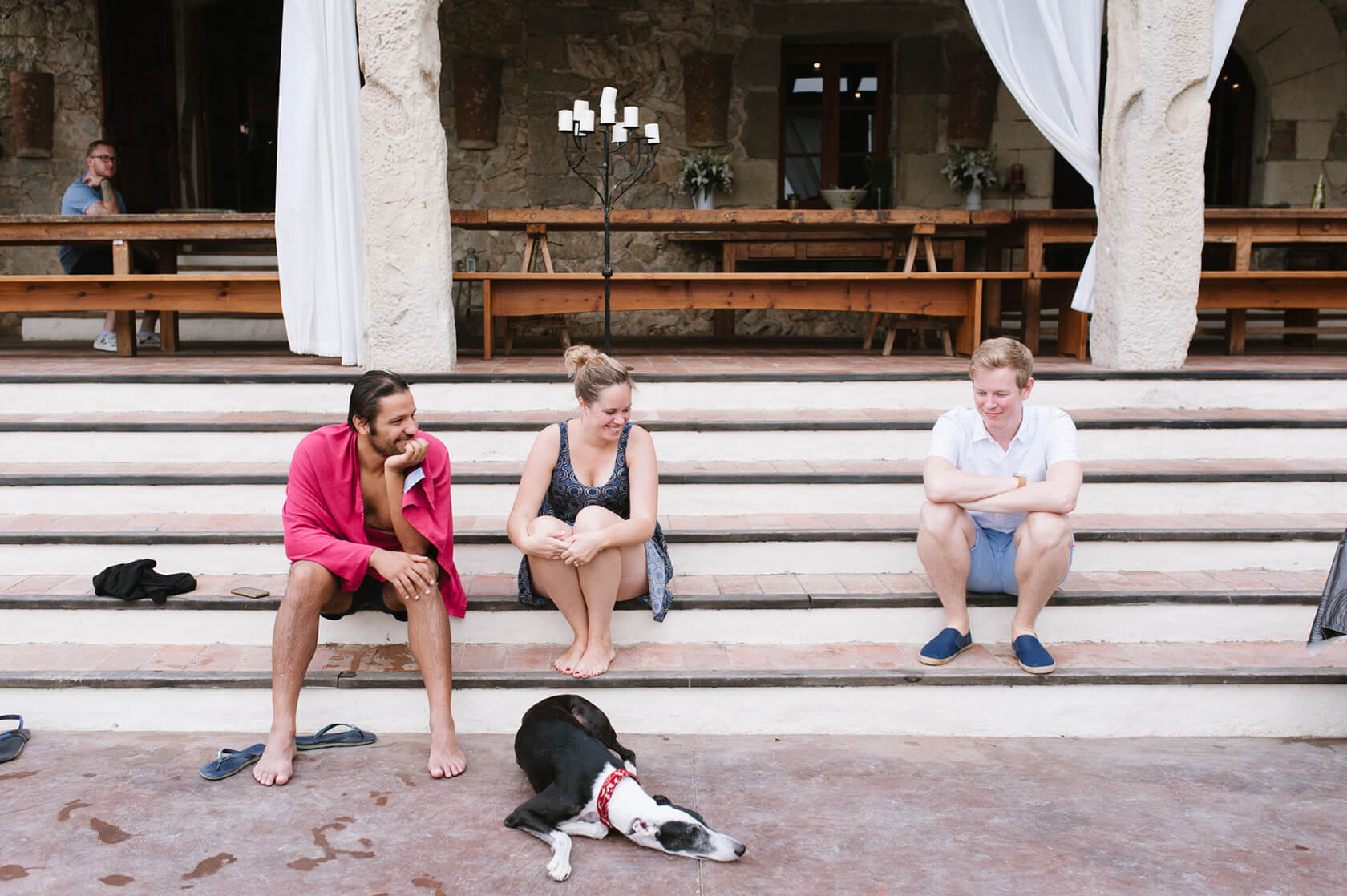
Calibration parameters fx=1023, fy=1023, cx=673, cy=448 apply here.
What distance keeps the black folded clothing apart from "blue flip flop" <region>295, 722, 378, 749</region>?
776mm

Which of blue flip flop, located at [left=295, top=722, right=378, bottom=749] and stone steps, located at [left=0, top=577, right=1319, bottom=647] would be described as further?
stone steps, located at [left=0, top=577, right=1319, bottom=647]

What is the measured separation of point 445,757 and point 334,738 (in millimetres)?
385

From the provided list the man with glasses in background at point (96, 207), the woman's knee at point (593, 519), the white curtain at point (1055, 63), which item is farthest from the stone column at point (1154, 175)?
the man with glasses in background at point (96, 207)

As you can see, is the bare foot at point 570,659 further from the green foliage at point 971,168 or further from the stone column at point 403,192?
the green foliage at point 971,168

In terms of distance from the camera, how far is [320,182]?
17.0 feet

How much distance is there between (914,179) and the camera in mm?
8516

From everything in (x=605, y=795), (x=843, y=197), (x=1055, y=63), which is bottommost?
(x=605, y=795)

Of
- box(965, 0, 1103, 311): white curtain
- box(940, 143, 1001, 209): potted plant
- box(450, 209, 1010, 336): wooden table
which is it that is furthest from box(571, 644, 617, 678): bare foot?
box(940, 143, 1001, 209): potted plant

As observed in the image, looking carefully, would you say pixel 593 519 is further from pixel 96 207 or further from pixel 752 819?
pixel 96 207

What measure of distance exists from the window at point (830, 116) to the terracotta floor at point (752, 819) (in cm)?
655

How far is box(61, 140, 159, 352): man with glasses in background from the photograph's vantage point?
6.64m

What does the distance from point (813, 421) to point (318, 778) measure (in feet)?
8.28

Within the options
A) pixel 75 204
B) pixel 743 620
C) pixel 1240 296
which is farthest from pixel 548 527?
pixel 75 204

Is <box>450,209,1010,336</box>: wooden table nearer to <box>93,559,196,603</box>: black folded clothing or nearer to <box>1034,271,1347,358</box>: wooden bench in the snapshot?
<box>1034,271,1347,358</box>: wooden bench
